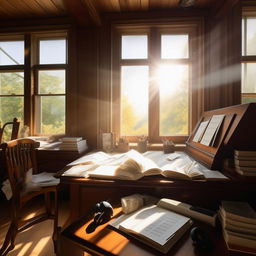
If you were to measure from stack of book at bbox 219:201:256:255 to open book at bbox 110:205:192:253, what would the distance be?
0.51ft

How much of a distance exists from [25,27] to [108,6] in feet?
4.35

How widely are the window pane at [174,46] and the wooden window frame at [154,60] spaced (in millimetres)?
56

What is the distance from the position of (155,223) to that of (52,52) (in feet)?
9.24

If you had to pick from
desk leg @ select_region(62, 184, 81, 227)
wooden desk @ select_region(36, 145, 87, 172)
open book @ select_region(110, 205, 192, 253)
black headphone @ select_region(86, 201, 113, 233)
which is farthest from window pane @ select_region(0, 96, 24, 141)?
open book @ select_region(110, 205, 192, 253)

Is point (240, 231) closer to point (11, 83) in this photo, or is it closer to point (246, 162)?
point (246, 162)

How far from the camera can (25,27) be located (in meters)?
2.55

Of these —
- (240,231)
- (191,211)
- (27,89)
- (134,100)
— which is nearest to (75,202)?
(191,211)

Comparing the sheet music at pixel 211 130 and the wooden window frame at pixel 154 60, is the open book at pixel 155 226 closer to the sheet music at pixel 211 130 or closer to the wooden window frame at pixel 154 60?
the sheet music at pixel 211 130

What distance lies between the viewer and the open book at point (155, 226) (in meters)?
0.67

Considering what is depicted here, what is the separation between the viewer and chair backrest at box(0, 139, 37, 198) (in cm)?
153

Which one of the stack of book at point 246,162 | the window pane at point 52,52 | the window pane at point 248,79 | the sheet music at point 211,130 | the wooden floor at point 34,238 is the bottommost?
the wooden floor at point 34,238

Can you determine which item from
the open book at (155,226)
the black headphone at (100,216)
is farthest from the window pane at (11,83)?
the open book at (155,226)

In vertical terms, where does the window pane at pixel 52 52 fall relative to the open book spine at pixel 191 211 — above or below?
above

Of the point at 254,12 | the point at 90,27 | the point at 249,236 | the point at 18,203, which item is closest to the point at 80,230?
Answer: the point at 249,236
